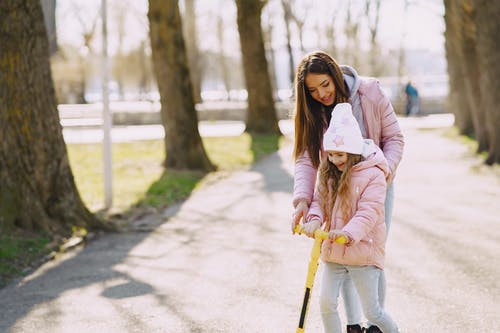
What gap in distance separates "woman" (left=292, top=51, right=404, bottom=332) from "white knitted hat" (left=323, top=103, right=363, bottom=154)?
304 millimetres

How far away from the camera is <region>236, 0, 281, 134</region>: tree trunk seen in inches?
905

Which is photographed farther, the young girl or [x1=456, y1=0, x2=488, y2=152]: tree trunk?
[x1=456, y1=0, x2=488, y2=152]: tree trunk

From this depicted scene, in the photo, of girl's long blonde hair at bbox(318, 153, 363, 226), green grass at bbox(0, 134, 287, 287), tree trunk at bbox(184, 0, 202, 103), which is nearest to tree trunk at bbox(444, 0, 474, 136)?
green grass at bbox(0, 134, 287, 287)

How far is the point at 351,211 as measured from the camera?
14.0ft

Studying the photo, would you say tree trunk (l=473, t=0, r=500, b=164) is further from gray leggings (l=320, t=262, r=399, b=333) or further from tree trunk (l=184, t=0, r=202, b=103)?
tree trunk (l=184, t=0, r=202, b=103)

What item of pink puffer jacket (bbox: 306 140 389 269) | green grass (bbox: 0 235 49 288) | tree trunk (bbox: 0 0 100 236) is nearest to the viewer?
pink puffer jacket (bbox: 306 140 389 269)

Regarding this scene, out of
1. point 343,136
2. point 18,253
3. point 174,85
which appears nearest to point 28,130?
point 18,253

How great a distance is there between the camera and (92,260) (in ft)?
26.3

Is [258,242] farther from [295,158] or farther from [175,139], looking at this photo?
[175,139]

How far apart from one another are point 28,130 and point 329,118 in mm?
4680

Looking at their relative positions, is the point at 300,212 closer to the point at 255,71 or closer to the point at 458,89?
the point at 458,89

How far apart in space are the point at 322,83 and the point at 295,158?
0.50 meters

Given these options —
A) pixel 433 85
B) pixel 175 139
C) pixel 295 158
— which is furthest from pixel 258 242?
pixel 433 85

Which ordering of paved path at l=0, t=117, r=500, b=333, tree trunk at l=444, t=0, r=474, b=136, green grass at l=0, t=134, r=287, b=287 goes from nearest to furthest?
paved path at l=0, t=117, r=500, b=333
green grass at l=0, t=134, r=287, b=287
tree trunk at l=444, t=0, r=474, b=136
